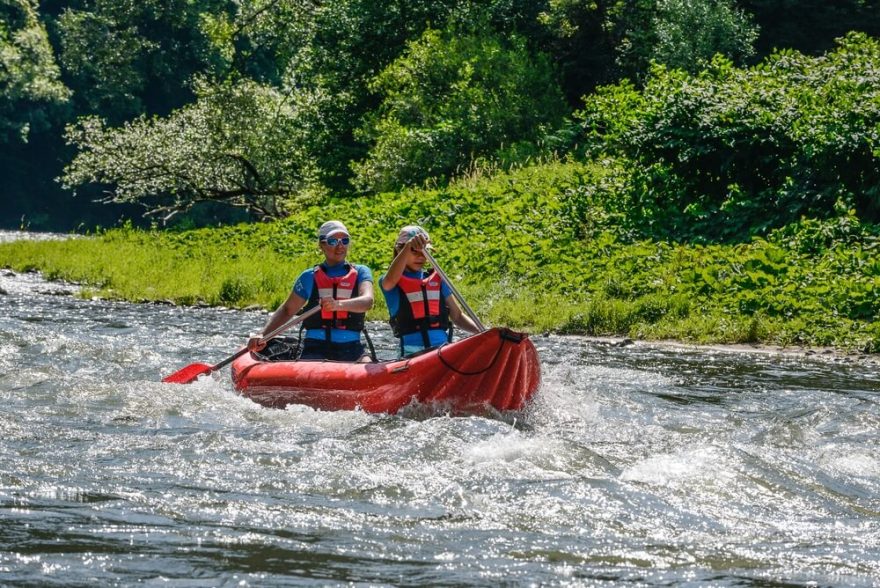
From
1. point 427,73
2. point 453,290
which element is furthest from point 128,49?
point 453,290

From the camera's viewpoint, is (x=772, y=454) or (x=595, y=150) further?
(x=595, y=150)

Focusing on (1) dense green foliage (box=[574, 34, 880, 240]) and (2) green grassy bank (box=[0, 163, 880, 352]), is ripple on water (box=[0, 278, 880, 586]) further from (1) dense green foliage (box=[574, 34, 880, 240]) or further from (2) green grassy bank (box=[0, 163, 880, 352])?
(1) dense green foliage (box=[574, 34, 880, 240])

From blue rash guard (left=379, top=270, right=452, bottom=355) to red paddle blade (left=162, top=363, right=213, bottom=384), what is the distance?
2019 mm

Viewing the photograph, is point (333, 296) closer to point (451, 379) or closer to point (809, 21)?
point (451, 379)

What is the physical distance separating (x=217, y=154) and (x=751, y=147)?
15.5 m

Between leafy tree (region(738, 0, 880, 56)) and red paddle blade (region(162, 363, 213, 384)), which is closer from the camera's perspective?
red paddle blade (region(162, 363, 213, 384))

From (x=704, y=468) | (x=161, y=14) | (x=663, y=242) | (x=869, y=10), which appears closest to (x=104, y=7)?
(x=161, y=14)

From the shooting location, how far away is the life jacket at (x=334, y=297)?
9.65m

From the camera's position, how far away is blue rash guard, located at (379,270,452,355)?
9281 millimetres

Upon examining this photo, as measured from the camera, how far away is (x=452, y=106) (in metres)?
26.7

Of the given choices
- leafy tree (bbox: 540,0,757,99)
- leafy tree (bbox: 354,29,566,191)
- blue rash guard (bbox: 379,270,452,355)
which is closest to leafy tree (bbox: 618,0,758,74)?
leafy tree (bbox: 540,0,757,99)

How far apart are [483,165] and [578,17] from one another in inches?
289

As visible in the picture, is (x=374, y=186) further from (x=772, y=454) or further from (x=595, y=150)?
(x=772, y=454)

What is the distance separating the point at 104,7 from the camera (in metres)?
54.4
